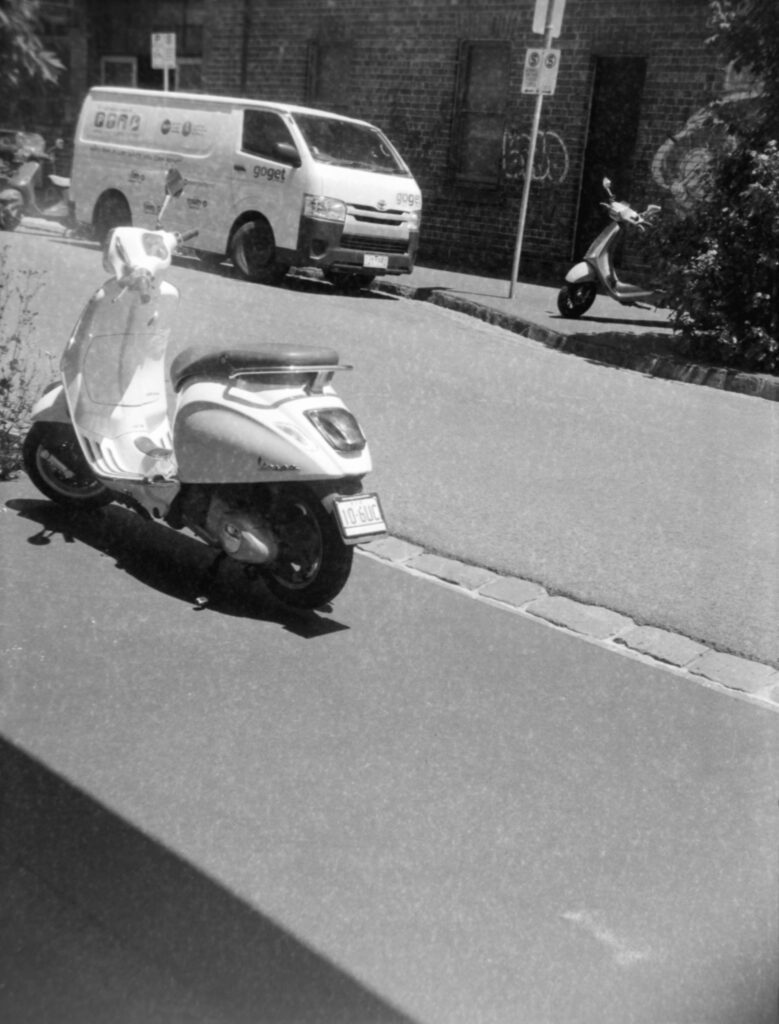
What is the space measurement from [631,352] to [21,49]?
10630 mm

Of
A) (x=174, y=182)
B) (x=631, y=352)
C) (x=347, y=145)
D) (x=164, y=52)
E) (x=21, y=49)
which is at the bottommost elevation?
(x=631, y=352)

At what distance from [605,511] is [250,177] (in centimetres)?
950

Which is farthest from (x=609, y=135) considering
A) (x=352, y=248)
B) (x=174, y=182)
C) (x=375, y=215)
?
Result: (x=174, y=182)

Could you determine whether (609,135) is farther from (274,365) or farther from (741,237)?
(274,365)

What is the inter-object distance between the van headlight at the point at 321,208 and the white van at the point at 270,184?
11 mm

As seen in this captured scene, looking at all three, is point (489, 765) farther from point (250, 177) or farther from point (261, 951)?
point (250, 177)

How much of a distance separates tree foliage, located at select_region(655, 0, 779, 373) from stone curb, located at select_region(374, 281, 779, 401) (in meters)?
0.36

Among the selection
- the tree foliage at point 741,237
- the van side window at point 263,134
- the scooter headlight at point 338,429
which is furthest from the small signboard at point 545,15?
the scooter headlight at point 338,429

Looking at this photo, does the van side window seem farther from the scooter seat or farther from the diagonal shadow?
the diagonal shadow

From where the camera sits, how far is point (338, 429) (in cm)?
527

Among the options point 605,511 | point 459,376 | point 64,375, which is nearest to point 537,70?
point 459,376

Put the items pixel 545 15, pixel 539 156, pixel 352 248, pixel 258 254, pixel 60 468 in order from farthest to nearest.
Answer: pixel 539 156
pixel 258 254
pixel 352 248
pixel 545 15
pixel 60 468

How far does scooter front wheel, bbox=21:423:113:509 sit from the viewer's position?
6.23 metres

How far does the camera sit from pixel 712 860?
3.78m
